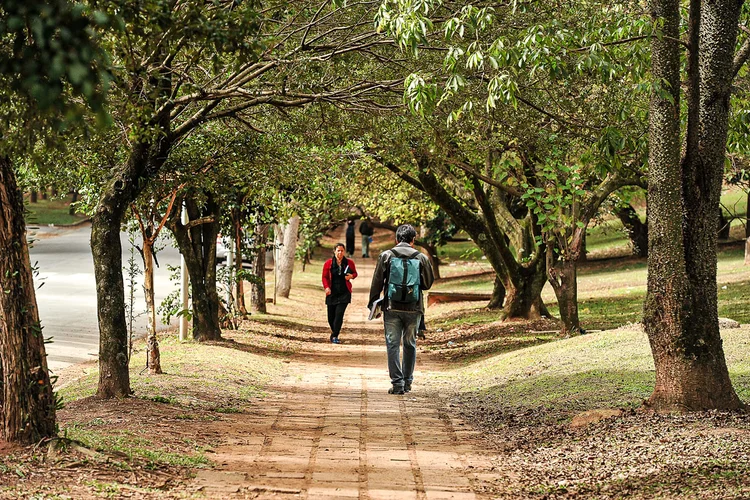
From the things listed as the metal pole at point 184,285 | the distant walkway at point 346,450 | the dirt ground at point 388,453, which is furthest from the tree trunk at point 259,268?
the dirt ground at point 388,453

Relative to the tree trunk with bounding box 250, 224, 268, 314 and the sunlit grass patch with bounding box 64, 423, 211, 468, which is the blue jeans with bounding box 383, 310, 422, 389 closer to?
the sunlit grass patch with bounding box 64, 423, 211, 468

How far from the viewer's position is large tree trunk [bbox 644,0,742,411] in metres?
8.08

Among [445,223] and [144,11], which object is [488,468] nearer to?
[144,11]

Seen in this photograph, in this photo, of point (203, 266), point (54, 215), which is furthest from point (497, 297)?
point (54, 215)

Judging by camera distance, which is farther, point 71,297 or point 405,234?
point 71,297

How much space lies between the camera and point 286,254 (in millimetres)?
25859

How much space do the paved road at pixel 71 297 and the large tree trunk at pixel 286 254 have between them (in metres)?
3.13

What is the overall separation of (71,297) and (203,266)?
334 inches

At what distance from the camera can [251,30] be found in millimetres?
5809

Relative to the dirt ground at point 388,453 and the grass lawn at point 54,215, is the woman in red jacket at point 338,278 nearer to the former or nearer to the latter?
the dirt ground at point 388,453

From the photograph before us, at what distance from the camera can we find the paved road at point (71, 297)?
15547 mm

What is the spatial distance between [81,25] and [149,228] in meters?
8.57

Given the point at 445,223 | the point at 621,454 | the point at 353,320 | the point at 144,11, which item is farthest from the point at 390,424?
the point at 445,223

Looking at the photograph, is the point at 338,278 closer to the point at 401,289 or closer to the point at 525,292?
the point at 525,292
